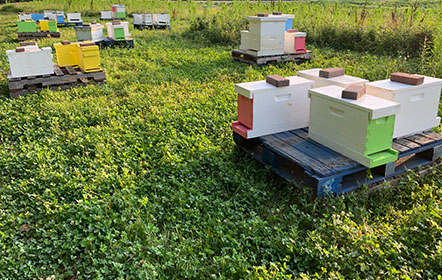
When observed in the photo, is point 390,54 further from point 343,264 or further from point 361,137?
point 343,264

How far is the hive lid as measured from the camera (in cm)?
280

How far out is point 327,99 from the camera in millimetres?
3168

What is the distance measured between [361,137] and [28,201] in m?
2.80

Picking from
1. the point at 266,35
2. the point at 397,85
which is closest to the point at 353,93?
the point at 397,85

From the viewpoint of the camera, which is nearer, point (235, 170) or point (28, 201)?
point (28, 201)

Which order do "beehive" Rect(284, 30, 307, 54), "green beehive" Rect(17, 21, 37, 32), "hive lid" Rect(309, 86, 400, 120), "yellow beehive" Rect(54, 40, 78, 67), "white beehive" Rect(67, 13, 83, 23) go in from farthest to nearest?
1. "white beehive" Rect(67, 13, 83, 23)
2. "green beehive" Rect(17, 21, 37, 32)
3. "beehive" Rect(284, 30, 307, 54)
4. "yellow beehive" Rect(54, 40, 78, 67)
5. "hive lid" Rect(309, 86, 400, 120)

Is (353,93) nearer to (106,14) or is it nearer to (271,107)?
(271,107)

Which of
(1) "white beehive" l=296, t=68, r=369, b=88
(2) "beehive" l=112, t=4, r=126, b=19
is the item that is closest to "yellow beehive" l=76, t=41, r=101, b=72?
(1) "white beehive" l=296, t=68, r=369, b=88

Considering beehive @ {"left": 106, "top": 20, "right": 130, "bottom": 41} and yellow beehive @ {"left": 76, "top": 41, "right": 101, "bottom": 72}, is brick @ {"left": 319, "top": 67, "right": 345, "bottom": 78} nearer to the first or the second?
yellow beehive @ {"left": 76, "top": 41, "right": 101, "bottom": 72}

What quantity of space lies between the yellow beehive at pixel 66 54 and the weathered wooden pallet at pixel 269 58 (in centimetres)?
322

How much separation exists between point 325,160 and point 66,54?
5232 millimetres

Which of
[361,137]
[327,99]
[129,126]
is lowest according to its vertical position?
[129,126]

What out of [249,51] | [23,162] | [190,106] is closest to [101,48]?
[249,51]

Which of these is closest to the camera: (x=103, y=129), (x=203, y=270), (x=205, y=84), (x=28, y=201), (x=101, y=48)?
(x=203, y=270)
